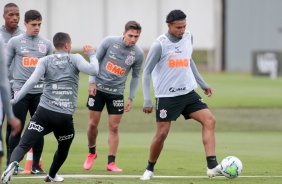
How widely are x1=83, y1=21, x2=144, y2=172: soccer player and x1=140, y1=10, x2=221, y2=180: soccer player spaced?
4.65 feet

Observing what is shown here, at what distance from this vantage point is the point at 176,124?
2617 centimetres

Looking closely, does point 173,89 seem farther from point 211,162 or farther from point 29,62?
point 29,62

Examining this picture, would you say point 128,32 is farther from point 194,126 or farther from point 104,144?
point 194,126

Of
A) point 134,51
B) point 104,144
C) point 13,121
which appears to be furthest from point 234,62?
point 13,121

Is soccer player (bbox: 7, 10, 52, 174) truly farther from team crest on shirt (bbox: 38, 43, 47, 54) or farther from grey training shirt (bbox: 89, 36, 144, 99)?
grey training shirt (bbox: 89, 36, 144, 99)

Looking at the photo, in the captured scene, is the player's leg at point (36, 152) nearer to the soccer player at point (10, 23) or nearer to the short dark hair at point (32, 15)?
the soccer player at point (10, 23)

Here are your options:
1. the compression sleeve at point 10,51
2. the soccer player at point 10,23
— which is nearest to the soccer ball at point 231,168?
the soccer player at point 10,23

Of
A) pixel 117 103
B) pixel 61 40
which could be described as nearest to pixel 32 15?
pixel 61 40

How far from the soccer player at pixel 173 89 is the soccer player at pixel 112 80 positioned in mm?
1418

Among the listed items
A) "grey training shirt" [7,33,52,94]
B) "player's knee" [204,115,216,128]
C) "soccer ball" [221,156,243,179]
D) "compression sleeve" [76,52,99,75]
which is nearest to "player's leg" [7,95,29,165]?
"grey training shirt" [7,33,52,94]

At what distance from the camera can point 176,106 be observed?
1311 centimetres

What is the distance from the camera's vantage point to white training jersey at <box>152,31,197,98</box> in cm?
1305

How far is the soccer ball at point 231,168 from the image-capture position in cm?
1255

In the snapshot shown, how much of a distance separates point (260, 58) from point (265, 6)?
902 cm
